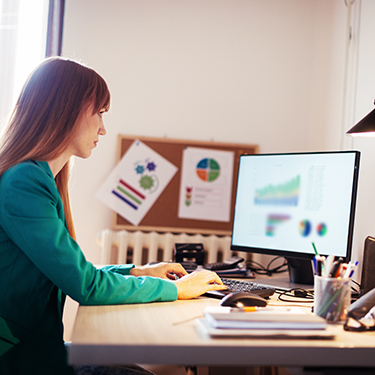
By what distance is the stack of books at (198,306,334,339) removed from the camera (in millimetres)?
777

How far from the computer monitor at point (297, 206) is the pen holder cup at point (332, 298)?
367mm

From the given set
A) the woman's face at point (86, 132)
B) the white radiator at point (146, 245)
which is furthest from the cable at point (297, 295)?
the white radiator at point (146, 245)

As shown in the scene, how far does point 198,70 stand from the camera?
2.29 meters

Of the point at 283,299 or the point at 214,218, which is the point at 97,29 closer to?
the point at 214,218

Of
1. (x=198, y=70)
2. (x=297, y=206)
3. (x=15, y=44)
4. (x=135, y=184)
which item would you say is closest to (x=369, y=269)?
(x=297, y=206)

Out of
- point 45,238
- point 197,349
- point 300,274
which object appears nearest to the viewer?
point 197,349

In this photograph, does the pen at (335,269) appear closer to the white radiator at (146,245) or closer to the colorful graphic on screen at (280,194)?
the colorful graphic on screen at (280,194)

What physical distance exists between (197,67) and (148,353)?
184 cm

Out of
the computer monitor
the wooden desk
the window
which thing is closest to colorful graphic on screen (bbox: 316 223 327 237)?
the computer monitor

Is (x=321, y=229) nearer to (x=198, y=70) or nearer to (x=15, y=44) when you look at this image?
(x=198, y=70)

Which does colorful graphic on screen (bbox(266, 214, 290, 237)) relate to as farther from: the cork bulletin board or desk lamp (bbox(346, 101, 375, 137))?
the cork bulletin board

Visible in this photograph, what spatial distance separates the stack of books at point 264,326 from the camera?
0.78 m

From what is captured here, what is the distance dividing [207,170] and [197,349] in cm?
159

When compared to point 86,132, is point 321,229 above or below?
below
